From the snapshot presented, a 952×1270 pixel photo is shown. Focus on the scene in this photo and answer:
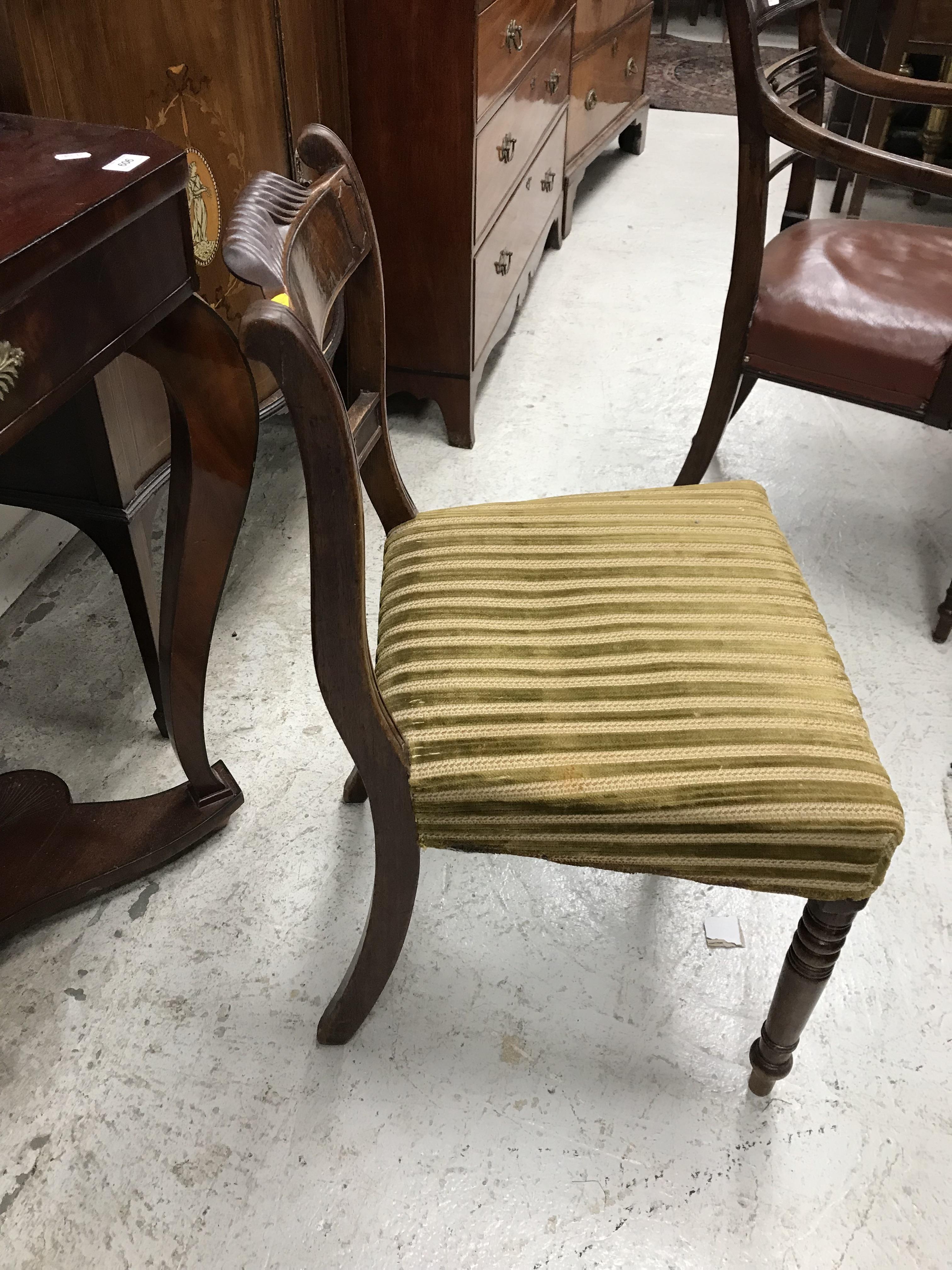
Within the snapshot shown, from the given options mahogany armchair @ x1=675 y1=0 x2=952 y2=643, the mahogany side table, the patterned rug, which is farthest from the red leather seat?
the patterned rug

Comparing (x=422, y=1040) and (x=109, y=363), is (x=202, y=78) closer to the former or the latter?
(x=109, y=363)

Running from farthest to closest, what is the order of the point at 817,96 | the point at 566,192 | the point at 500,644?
1. the point at 566,192
2. the point at 817,96
3. the point at 500,644

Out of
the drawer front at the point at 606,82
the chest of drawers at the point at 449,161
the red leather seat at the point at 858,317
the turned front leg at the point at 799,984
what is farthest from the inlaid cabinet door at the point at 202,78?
the drawer front at the point at 606,82

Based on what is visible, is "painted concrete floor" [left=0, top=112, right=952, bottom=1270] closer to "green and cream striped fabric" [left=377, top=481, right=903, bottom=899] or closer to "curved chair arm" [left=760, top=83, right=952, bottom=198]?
"green and cream striped fabric" [left=377, top=481, right=903, bottom=899]

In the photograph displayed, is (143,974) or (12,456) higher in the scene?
(12,456)

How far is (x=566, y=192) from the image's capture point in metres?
3.29

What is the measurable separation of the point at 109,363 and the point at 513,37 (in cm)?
162

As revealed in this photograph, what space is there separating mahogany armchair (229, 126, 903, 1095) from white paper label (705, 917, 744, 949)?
0.23m

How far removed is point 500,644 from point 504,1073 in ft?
1.92

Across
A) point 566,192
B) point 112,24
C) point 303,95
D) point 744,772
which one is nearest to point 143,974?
point 744,772

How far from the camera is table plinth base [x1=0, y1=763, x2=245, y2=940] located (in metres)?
1.41

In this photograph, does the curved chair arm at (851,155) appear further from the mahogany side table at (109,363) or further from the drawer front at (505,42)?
the mahogany side table at (109,363)

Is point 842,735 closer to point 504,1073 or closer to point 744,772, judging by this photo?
point 744,772

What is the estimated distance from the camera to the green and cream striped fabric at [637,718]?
0.94 m
